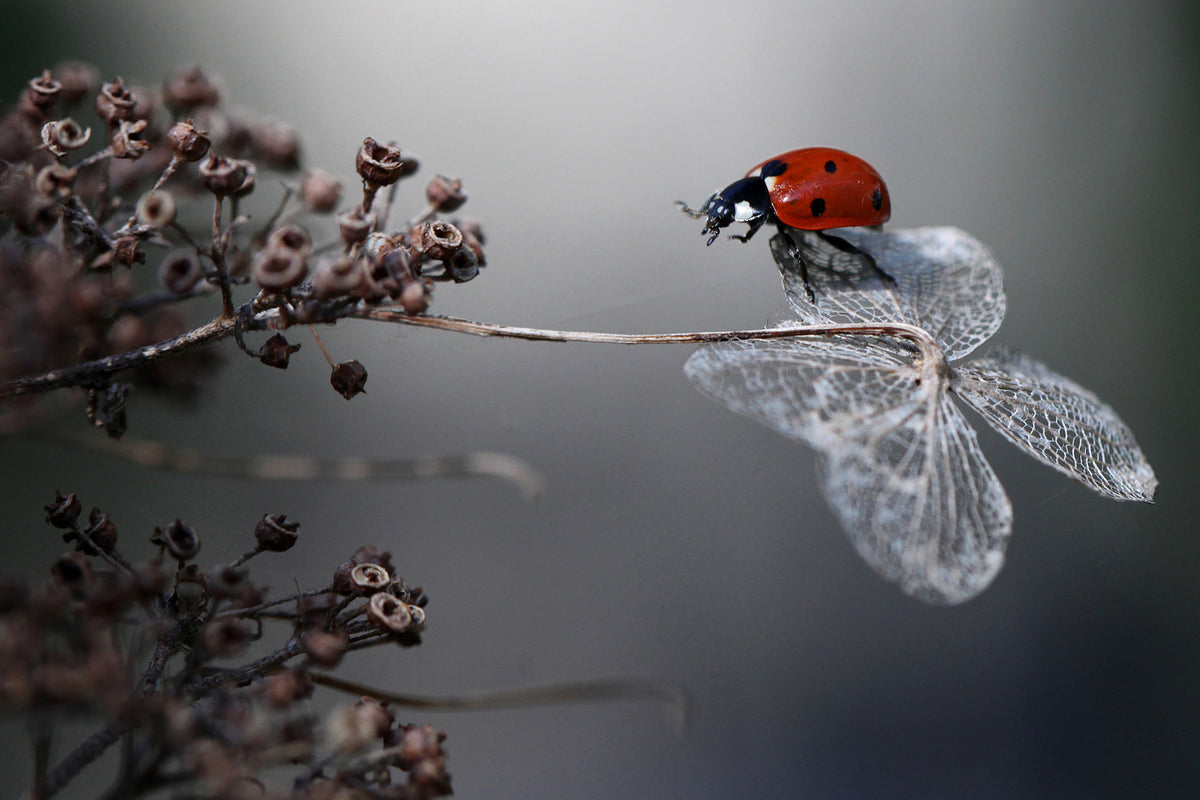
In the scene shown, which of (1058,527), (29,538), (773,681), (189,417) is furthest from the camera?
(1058,527)

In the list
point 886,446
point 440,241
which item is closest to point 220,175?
point 440,241

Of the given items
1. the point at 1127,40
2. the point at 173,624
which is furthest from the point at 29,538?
the point at 1127,40

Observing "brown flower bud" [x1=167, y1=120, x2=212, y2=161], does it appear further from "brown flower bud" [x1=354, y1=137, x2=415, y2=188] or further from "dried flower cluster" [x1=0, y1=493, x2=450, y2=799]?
"dried flower cluster" [x1=0, y1=493, x2=450, y2=799]

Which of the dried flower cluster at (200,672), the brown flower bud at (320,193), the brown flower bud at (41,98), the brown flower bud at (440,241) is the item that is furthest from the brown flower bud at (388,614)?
the brown flower bud at (41,98)

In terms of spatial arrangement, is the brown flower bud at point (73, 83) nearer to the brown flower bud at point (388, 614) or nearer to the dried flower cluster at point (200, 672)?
the dried flower cluster at point (200, 672)

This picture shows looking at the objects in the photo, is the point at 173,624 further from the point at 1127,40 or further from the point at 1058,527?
the point at 1127,40

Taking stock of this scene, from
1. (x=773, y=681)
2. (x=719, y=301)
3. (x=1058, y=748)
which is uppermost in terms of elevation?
(x=719, y=301)

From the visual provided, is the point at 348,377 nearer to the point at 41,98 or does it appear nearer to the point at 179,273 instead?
the point at 179,273
